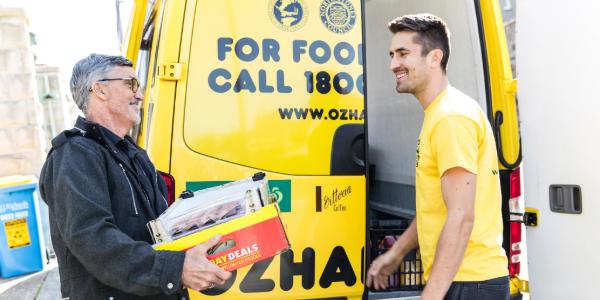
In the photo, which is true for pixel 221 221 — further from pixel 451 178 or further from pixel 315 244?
pixel 315 244

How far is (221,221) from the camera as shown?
161cm

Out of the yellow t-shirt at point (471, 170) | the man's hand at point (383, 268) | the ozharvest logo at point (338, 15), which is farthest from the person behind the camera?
the ozharvest logo at point (338, 15)

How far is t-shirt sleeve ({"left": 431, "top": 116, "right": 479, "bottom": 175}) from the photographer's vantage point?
172cm

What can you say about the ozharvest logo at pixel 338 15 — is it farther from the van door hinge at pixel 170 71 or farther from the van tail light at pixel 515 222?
the van tail light at pixel 515 222

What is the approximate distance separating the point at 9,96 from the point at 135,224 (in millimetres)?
6471

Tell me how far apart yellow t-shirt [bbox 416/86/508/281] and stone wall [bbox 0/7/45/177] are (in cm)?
672

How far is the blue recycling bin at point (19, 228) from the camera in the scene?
562cm

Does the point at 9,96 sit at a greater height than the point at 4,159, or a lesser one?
greater

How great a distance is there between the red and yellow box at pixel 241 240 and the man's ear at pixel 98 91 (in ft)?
1.75

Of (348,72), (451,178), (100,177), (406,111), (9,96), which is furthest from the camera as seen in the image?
(9,96)

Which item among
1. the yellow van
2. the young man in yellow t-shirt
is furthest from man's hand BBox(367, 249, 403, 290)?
the yellow van

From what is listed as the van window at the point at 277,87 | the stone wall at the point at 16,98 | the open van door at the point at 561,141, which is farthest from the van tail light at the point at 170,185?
the stone wall at the point at 16,98

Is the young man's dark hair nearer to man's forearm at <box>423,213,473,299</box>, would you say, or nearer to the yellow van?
the yellow van

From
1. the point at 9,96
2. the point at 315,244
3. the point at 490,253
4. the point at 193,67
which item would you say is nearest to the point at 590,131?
the point at 490,253
